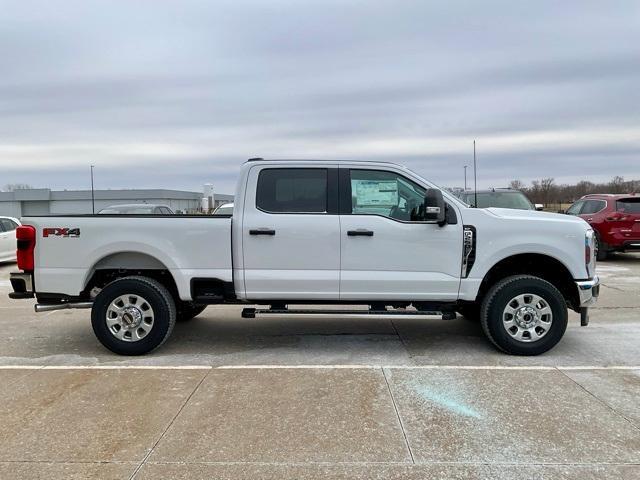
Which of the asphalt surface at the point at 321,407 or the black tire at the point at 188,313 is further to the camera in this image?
the black tire at the point at 188,313

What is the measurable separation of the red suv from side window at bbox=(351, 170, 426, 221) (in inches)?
384

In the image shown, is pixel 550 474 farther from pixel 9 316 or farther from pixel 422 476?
pixel 9 316

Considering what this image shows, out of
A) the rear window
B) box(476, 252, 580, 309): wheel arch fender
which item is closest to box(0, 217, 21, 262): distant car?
box(476, 252, 580, 309): wheel arch fender

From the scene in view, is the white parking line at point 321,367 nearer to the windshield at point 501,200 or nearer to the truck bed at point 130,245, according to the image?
the truck bed at point 130,245

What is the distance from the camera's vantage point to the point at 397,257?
5.60 m

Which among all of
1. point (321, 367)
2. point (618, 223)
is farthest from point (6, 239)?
point (618, 223)

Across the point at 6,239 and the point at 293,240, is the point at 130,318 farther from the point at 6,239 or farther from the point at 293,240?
the point at 6,239

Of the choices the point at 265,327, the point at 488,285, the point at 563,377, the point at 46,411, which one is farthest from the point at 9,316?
the point at 563,377

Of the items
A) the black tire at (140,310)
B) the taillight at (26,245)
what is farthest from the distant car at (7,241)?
the black tire at (140,310)

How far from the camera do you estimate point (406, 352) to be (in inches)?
230

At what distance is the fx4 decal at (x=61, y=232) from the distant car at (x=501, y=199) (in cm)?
834

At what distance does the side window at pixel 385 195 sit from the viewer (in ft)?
18.7

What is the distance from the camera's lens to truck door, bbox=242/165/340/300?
221 inches

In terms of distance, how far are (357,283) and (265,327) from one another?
2011mm
